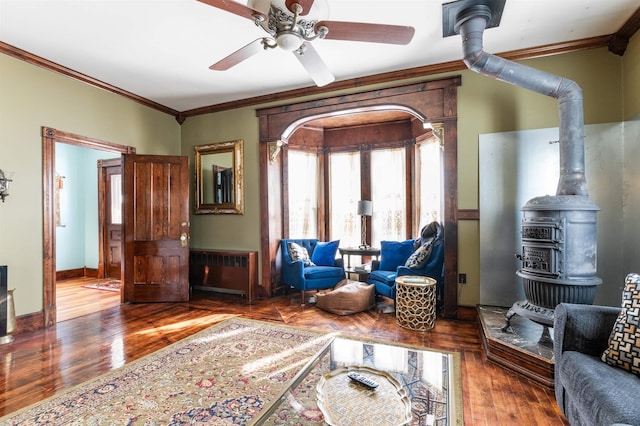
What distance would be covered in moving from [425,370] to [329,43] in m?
2.92

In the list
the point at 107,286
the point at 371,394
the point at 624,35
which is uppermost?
the point at 624,35

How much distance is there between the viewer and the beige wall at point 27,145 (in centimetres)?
319

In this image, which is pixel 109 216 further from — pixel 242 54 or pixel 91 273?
pixel 242 54

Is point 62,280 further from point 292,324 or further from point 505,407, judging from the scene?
point 505,407

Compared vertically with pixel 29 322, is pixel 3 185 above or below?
above

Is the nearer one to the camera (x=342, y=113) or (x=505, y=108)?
(x=505, y=108)

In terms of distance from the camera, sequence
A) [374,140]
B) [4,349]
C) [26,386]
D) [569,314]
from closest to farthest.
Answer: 1. [569,314]
2. [26,386]
3. [4,349]
4. [374,140]

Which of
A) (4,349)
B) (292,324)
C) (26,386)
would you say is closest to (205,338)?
(292,324)

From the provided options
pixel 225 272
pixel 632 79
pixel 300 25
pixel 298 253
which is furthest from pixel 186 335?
pixel 632 79

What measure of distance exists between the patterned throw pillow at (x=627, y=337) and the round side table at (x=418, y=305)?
164 cm

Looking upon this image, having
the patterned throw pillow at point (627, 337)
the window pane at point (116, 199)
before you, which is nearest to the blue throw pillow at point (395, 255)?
the patterned throw pillow at point (627, 337)

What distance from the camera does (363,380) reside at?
1601 mm

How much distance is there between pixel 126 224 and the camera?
4.41 metres

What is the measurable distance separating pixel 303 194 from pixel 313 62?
3336 mm
